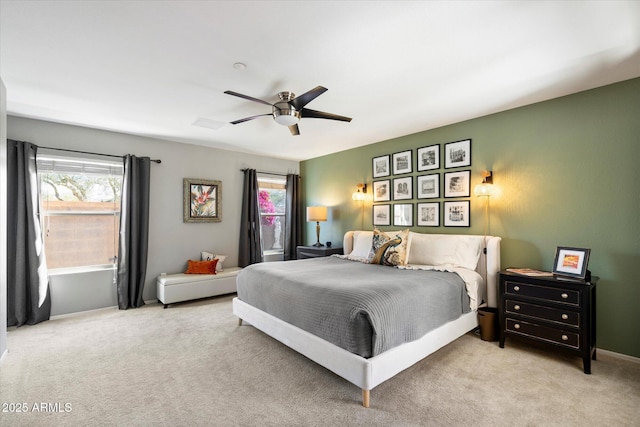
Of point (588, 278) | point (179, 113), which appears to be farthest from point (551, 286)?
point (179, 113)

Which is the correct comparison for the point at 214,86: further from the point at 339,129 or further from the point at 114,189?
the point at 114,189

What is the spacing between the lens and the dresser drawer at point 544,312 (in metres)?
2.62

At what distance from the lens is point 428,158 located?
4332 mm

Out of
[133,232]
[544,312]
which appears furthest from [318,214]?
[544,312]

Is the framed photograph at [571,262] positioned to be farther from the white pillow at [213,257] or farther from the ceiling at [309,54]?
the white pillow at [213,257]

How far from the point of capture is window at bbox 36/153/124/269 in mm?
4008

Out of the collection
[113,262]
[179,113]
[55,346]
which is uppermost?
[179,113]

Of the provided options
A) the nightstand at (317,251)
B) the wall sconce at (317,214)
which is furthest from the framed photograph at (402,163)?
Answer: the nightstand at (317,251)

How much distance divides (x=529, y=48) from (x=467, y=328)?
2571 mm

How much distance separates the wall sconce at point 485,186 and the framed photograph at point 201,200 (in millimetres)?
4115

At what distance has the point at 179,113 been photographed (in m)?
3.65

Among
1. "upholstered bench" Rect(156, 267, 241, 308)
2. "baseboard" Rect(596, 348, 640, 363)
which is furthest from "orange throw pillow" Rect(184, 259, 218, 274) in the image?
"baseboard" Rect(596, 348, 640, 363)

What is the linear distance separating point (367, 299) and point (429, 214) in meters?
2.47

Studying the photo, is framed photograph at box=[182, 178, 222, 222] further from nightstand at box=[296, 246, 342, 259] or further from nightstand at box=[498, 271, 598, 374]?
nightstand at box=[498, 271, 598, 374]
